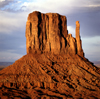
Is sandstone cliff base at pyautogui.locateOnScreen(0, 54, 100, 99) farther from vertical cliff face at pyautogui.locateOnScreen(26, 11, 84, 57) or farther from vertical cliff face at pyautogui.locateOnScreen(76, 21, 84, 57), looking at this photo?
vertical cliff face at pyautogui.locateOnScreen(76, 21, 84, 57)

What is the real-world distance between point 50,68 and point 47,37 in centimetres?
1317

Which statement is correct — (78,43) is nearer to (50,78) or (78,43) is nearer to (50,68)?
(50,68)

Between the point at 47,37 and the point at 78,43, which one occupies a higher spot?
the point at 47,37

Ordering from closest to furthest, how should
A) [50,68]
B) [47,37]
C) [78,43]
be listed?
[50,68] < [47,37] < [78,43]

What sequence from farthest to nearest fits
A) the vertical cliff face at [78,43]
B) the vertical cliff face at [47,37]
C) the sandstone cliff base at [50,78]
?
the vertical cliff face at [78,43] < the vertical cliff face at [47,37] < the sandstone cliff base at [50,78]

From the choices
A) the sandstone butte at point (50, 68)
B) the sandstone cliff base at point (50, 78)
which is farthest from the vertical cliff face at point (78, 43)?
the sandstone cliff base at point (50, 78)

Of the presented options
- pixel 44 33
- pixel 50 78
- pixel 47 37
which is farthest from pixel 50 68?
pixel 44 33

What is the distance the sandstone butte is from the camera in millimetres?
48469

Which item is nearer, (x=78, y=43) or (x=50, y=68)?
(x=50, y=68)

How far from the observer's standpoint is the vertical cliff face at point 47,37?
64.5 m

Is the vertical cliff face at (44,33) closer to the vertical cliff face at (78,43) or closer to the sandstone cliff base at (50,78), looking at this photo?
the sandstone cliff base at (50,78)

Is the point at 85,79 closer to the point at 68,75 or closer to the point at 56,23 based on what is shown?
the point at 68,75

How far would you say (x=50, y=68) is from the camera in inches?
2254

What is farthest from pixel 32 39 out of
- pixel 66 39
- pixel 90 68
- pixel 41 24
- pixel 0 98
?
pixel 0 98
